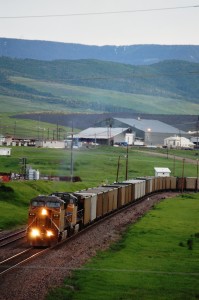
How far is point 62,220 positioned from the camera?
48594 millimetres

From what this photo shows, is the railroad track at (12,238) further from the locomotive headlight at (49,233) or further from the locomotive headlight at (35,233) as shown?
the locomotive headlight at (49,233)

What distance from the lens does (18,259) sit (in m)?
41.7

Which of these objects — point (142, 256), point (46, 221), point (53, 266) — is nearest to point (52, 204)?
point (46, 221)

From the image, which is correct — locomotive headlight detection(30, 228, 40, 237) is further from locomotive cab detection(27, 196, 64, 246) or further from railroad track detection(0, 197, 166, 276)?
railroad track detection(0, 197, 166, 276)

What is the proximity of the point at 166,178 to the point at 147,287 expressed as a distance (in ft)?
329

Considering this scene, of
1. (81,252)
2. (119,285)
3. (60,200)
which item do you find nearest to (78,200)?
(60,200)

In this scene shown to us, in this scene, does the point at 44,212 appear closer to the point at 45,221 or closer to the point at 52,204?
the point at 45,221

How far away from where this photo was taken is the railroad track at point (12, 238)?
1964 inches

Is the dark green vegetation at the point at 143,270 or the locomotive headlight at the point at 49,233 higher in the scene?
the locomotive headlight at the point at 49,233

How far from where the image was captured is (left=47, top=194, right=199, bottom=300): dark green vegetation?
3325cm

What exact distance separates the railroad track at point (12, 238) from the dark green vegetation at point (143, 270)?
313 inches

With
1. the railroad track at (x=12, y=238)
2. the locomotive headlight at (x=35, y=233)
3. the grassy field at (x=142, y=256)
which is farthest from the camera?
the railroad track at (x=12, y=238)

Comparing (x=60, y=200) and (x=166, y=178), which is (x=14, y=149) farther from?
(x=60, y=200)

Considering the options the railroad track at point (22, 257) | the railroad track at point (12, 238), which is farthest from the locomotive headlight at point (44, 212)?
the railroad track at point (12, 238)
